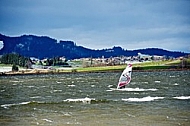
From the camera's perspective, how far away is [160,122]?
30016 mm

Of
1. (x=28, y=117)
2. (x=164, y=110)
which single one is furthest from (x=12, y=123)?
(x=164, y=110)

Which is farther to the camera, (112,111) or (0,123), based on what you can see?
(112,111)

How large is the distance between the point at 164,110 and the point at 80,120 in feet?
32.3

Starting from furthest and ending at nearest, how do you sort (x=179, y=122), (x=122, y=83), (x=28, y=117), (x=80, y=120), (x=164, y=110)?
(x=122, y=83)
(x=164, y=110)
(x=28, y=117)
(x=80, y=120)
(x=179, y=122)

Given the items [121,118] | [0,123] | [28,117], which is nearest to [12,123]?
[0,123]

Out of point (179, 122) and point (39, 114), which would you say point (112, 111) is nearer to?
point (39, 114)

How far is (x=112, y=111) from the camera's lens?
38344mm

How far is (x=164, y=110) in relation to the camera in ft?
124

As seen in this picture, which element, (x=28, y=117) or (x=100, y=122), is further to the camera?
(x=28, y=117)

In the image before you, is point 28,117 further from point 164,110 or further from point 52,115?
point 164,110

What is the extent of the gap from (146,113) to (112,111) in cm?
413

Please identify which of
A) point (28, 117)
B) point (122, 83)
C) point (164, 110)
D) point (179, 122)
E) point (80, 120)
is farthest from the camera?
point (122, 83)

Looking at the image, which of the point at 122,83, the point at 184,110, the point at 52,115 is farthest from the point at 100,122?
the point at 122,83

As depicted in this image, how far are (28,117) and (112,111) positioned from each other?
867 cm
